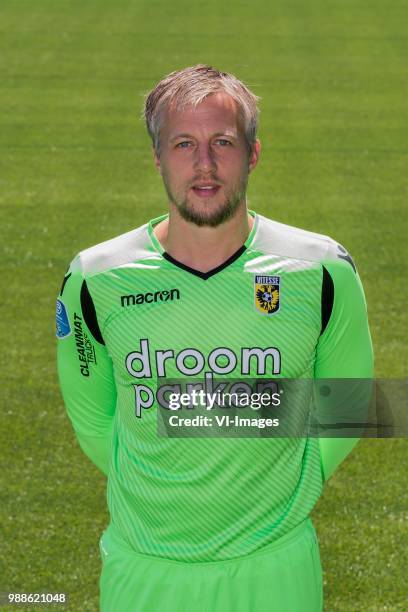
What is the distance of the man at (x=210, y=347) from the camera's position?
2975 mm

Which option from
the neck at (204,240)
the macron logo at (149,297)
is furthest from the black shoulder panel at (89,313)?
the neck at (204,240)

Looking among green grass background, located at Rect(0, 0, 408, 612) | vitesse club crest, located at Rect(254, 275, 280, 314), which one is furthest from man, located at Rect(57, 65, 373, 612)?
green grass background, located at Rect(0, 0, 408, 612)

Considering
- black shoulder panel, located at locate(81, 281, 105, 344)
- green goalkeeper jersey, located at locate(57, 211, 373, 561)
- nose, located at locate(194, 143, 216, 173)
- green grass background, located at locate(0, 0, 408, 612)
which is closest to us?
nose, located at locate(194, 143, 216, 173)

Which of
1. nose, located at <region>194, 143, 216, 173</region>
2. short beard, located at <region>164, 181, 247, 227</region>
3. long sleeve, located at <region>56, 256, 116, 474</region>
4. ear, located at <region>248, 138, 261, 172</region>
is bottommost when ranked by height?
long sleeve, located at <region>56, 256, 116, 474</region>

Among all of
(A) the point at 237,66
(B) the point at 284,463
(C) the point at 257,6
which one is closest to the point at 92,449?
(B) the point at 284,463

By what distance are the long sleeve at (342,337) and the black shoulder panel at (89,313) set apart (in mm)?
669

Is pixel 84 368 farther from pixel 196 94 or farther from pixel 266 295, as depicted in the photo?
pixel 196 94

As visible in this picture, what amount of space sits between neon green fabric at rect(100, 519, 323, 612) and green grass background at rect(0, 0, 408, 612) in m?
1.46

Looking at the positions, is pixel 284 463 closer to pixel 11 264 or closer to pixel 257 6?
pixel 11 264

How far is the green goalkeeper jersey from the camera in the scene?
3020mm

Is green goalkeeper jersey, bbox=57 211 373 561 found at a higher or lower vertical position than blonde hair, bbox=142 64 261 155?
lower

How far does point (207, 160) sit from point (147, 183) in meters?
9.20

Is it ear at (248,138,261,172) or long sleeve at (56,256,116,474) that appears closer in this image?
ear at (248,138,261,172)

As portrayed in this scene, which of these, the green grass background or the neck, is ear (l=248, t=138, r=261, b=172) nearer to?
the neck
